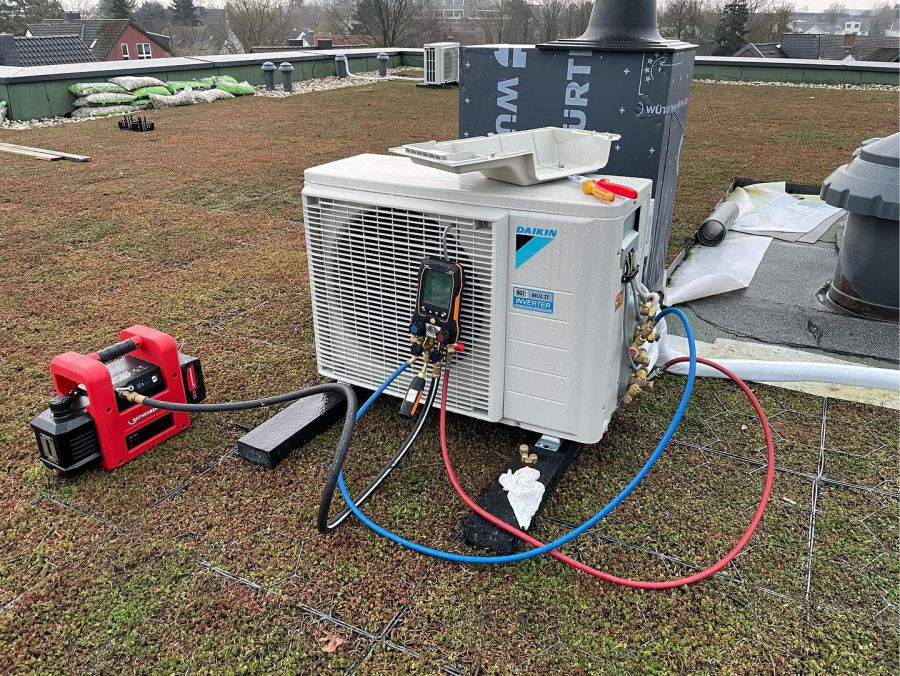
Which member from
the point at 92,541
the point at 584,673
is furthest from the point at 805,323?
the point at 92,541

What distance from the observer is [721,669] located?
1403 mm

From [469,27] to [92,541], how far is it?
3269 centimetres

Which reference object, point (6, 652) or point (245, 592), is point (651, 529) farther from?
point (6, 652)

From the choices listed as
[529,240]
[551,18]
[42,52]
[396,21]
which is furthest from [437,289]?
[551,18]

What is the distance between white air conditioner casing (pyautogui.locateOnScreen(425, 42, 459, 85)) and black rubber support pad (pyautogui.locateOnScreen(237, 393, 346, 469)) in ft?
37.2

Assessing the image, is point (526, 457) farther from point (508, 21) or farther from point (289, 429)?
point (508, 21)

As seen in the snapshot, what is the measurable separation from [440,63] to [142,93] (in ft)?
18.1

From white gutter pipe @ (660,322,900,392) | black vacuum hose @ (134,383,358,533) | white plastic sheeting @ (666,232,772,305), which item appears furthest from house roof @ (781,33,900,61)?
black vacuum hose @ (134,383,358,533)

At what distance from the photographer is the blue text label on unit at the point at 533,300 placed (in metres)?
1.75

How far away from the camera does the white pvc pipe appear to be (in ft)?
7.75

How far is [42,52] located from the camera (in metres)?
14.5

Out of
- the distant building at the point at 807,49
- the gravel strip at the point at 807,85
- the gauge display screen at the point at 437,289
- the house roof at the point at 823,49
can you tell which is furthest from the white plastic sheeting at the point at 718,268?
the distant building at the point at 807,49

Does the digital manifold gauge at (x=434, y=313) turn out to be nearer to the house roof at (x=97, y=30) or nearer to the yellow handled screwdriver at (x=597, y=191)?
the yellow handled screwdriver at (x=597, y=191)

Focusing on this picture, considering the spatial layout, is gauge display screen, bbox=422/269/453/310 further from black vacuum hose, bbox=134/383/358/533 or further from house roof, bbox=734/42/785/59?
house roof, bbox=734/42/785/59
